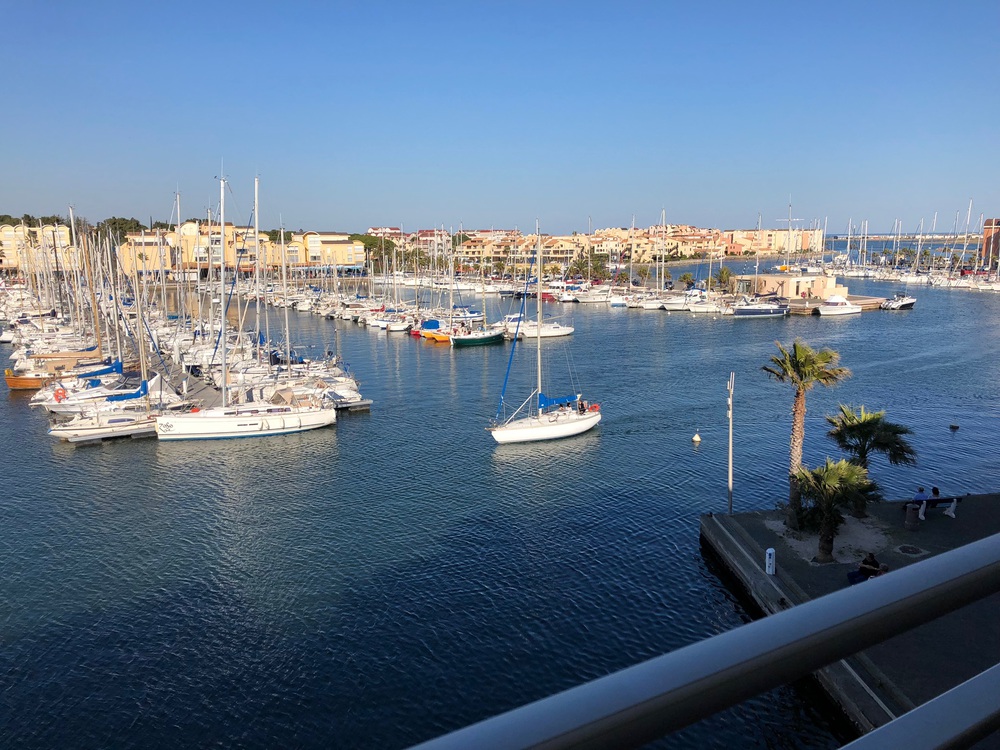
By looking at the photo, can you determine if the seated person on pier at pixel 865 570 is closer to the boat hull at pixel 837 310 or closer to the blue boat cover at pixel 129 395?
the blue boat cover at pixel 129 395

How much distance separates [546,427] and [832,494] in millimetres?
11521

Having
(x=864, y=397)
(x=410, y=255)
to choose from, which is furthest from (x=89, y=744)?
(x=410, y=255)

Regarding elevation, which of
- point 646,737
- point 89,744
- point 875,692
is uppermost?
point 646,737

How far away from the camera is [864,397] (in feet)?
102

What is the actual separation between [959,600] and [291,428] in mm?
26354

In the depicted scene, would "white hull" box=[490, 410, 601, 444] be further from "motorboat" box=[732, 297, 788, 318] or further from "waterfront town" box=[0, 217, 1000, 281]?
"waterfront town" box=[0, 217, 1000, 281]

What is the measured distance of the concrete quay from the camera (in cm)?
940

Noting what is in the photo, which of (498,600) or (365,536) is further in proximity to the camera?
(365,536)

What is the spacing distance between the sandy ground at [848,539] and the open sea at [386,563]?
154cm

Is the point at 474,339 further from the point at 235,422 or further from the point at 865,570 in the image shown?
the point at 865,570

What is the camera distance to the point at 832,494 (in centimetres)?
1334


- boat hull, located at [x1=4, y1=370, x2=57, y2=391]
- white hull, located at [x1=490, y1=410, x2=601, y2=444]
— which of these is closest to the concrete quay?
white hull, located at [x1=490, y1=410, x2=601, y2=444]

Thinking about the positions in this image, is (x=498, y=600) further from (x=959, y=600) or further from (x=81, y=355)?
(x=81, y=355)

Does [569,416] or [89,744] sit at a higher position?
[569,416]
